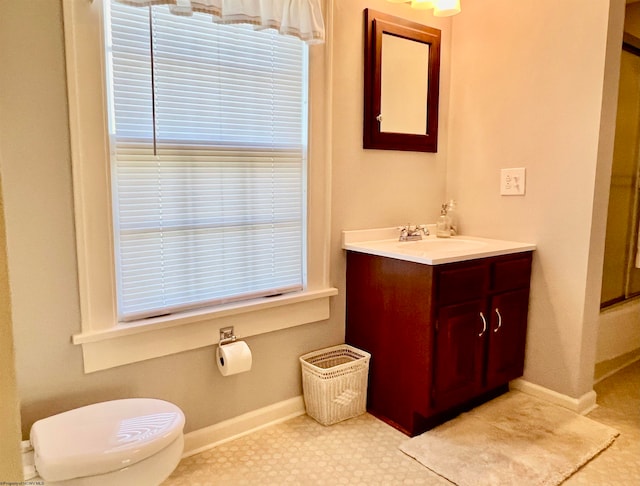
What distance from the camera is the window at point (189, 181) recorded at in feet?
5.36

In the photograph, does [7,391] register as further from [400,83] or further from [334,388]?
[400,83]

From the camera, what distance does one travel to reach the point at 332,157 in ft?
7.41

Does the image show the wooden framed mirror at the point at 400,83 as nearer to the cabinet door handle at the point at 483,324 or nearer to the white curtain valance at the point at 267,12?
the white curtain valance at the point at 267,12

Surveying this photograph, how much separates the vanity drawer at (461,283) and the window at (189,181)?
23.3 inches

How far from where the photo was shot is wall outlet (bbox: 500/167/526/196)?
2434 millimetres

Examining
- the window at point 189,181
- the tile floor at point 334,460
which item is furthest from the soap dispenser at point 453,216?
the tile floor at point 334,460

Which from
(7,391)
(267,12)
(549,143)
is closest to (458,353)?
(549,143)

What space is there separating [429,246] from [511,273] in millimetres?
430

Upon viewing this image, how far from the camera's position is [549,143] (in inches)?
91.1

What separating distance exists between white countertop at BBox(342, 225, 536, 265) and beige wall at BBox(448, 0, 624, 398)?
0.16 meters

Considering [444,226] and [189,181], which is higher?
[189,181]

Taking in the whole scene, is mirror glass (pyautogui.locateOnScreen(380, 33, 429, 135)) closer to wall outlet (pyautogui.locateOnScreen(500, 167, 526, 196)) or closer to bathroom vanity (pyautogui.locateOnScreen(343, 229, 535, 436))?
wall outlet (pyautogui.locateOnScreen(500, 167, 526, 196))

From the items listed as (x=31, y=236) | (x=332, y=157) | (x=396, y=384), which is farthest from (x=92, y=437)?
(x=332, y=157)

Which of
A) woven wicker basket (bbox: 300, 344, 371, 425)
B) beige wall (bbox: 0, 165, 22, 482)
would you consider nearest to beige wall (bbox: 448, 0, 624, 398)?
woven wicker basket (bbox: 300, 344, 371, 425)
